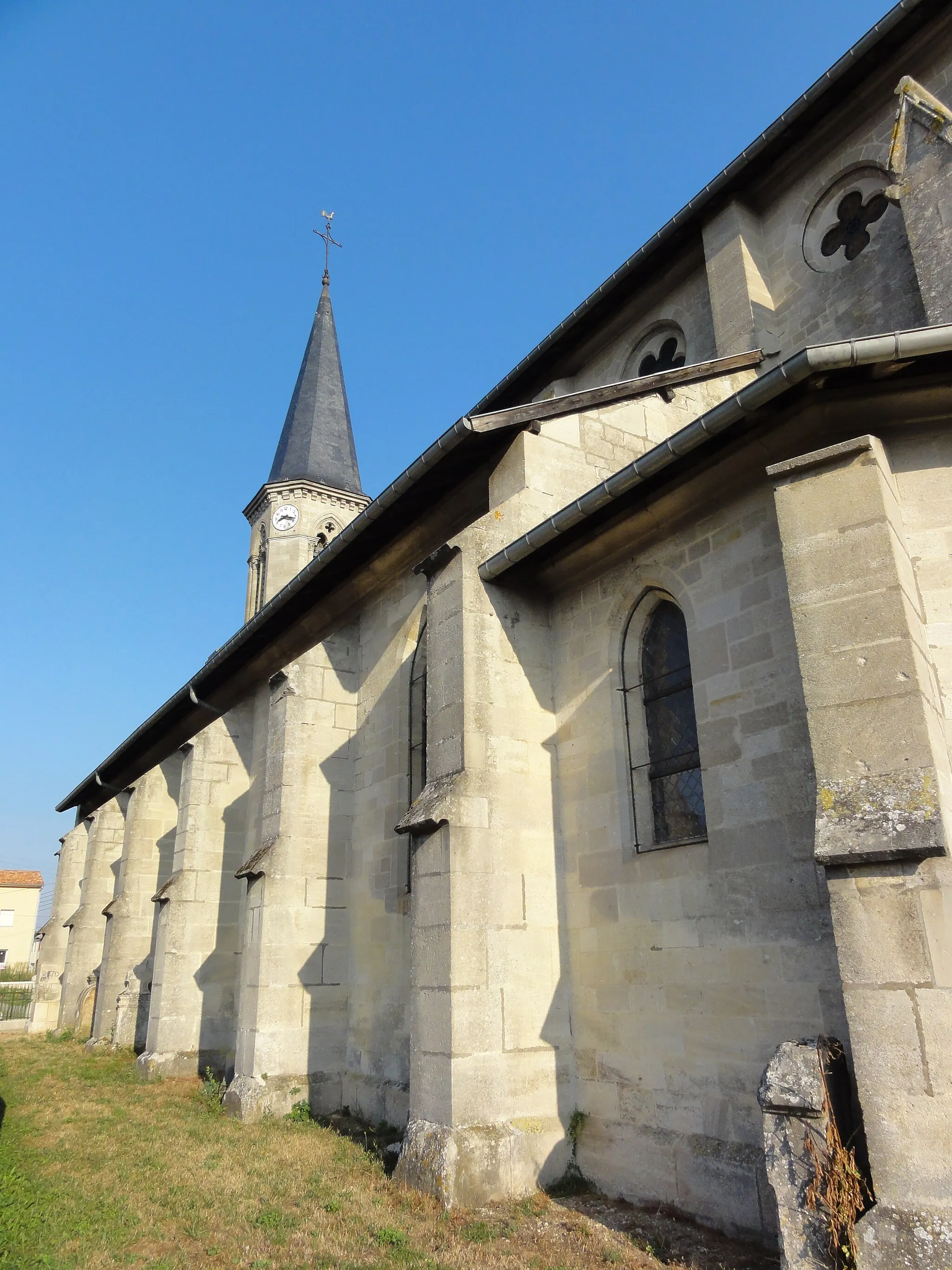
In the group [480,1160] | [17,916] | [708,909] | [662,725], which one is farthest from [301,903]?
[17,916]

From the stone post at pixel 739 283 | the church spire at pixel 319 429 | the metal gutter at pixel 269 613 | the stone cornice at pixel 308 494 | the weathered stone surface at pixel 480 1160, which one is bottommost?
the weathered stone surface at pixel 480 1160

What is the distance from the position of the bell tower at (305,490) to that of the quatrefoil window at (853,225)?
64.3 feet

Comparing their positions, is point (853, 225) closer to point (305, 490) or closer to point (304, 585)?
point (304, 585)

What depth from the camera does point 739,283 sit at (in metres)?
9.73

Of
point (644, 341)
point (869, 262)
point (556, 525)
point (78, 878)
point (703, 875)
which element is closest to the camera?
point (703, 875)

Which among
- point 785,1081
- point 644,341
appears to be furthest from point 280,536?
point 785,1081

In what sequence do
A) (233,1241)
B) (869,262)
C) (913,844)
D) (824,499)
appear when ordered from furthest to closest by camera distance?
(869,262) → (233,1241) → (824,499) → (913,844)

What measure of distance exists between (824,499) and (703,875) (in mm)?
2563

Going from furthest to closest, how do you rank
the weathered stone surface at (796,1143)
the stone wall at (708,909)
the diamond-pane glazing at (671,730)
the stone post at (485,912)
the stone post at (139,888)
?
the stone post at (139,888) < the diamond-pane glazing at (671,730) < the stone post at (485,912) < the stone wall at (708,909) < the weathered stone surface at (796,1143)

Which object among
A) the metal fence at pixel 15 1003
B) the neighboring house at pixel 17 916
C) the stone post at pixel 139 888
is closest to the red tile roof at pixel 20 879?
the neighboring house at pixel 17 916

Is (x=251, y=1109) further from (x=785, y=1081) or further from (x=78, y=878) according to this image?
(x=78, y=878)

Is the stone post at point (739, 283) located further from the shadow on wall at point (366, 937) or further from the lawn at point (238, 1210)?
the lawn at point (238, 1210)

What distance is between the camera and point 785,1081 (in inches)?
167

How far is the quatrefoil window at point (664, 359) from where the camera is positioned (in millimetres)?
11102
